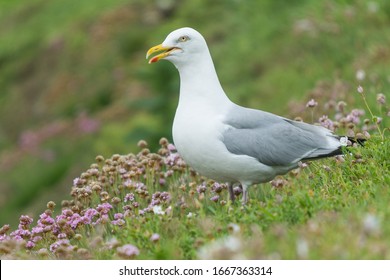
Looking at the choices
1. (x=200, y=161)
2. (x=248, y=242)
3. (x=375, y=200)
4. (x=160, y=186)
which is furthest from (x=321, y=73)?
(x=248, y=242)

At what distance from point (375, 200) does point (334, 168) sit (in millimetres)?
1217

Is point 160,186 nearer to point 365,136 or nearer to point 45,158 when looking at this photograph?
point 365,136

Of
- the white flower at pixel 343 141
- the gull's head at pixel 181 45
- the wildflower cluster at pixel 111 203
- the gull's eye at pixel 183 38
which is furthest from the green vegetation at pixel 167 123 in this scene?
the gull's eye at pixel 183 38

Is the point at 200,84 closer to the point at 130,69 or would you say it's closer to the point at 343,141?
the point at 343,141

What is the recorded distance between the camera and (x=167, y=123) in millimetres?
14148

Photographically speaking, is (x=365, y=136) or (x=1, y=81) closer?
(x=365, y=136)

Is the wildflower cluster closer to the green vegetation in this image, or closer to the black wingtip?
the green vegetation

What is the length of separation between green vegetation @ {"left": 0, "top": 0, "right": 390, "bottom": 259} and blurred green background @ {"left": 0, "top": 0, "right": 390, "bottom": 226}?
0.12 feet

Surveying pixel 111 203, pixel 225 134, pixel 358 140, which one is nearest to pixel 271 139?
pixel 225 134

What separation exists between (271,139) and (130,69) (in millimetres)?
12412

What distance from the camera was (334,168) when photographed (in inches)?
247

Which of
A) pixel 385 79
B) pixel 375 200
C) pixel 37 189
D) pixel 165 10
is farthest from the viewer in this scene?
pixel 165 10

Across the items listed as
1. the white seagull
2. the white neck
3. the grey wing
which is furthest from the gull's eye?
the grey wing

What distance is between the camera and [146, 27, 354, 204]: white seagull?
6.12 metres
